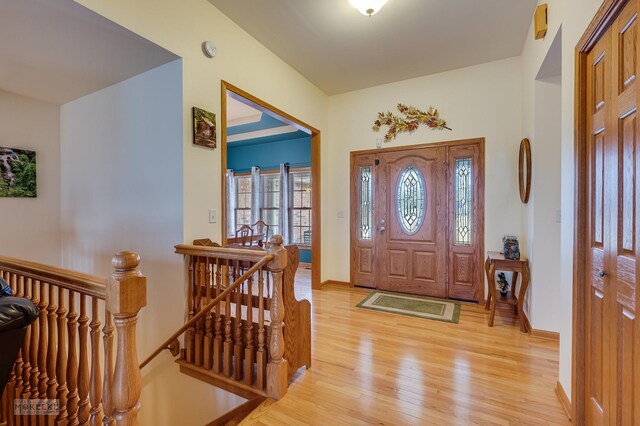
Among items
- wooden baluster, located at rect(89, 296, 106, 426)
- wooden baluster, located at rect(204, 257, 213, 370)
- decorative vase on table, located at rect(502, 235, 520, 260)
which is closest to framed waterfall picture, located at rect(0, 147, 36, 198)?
wooden baluster, located at rect(204, 257, 213, 370)

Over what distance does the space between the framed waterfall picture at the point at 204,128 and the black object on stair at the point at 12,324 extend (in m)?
1.50

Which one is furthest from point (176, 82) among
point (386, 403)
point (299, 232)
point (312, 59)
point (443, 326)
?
point (299, 232)

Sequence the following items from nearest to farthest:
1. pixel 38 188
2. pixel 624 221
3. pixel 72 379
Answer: pixel 624 221, pixel 72 379, pixel 38 188

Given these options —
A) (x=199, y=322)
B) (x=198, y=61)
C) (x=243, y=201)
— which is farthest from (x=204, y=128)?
(x=243, y=201)

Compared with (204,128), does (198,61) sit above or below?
above

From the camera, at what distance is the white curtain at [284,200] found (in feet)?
20.1

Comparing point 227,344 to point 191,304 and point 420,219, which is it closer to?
point 191,304

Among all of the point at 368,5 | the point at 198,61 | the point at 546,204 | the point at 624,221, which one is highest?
the point at 368,5

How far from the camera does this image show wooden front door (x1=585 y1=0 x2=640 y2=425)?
110 cm

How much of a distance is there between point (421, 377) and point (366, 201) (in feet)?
8.58

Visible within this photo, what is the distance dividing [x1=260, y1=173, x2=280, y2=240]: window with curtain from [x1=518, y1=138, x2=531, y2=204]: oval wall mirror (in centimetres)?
458

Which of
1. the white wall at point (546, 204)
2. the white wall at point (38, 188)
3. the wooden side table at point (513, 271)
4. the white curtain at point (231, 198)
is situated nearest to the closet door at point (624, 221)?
the white wall at point (546, 204)

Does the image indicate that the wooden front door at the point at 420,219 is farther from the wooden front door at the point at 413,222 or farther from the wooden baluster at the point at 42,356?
the wooden baluster at the point at 42,356

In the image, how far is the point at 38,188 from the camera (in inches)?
129
